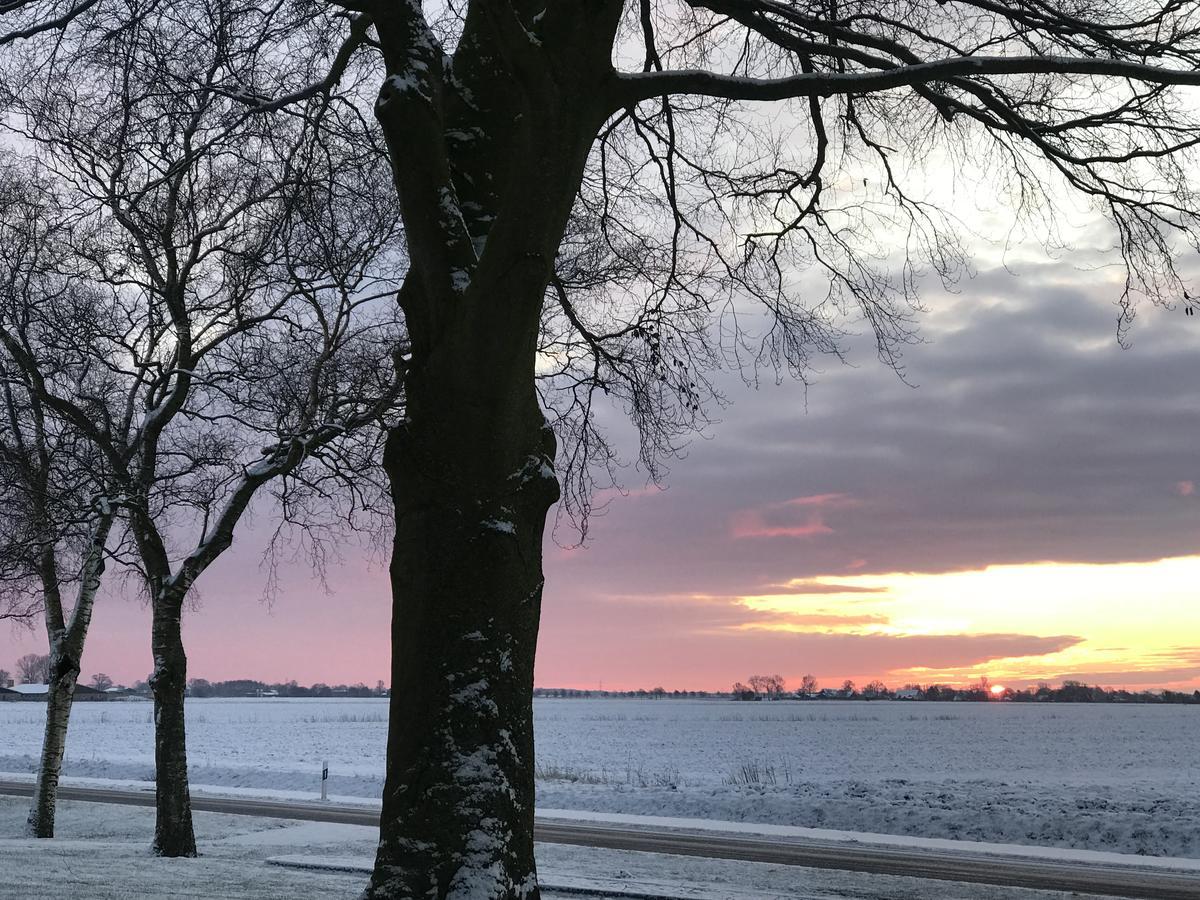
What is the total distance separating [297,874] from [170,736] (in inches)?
152

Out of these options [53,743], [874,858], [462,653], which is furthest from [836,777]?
[462,653]

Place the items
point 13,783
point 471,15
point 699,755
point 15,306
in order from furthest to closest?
point 699,755, point 13,783, point 15,306, point 471,15

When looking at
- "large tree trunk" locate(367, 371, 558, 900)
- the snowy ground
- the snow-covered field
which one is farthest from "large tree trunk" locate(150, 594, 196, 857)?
the snow-covered field

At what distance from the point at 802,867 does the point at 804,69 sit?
33.1 ft

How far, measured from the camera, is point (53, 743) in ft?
52.6

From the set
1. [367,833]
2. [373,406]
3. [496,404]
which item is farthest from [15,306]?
[496,404]

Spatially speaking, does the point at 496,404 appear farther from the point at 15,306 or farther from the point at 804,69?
the point at 15,306

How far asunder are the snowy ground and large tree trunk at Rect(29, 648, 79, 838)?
4.17 ft

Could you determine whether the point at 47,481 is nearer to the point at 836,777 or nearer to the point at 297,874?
the point at 297,874

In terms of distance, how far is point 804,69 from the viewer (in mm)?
8758

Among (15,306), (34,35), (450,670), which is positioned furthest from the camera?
(15,306)

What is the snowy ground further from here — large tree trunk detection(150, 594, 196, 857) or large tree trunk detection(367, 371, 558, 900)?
large tree trunk detection(367, 371, 558, 900)

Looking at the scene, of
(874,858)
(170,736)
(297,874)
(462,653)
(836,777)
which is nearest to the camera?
(462,653)

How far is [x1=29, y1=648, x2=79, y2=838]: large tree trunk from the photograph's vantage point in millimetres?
15844
